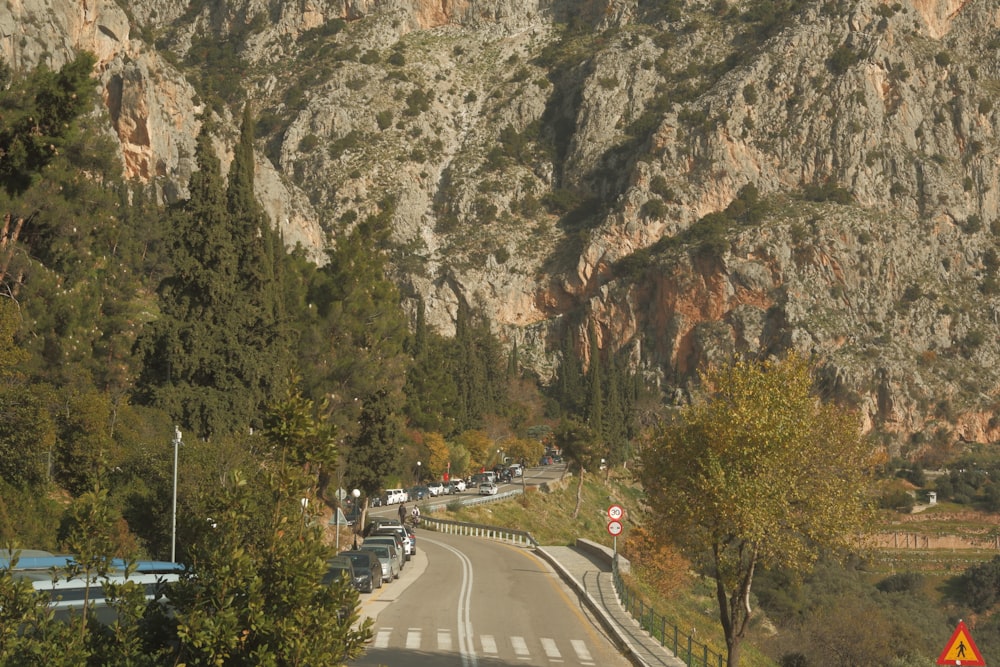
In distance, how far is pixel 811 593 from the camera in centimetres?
6247

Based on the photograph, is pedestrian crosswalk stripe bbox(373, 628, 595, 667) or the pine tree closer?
pedestrian crosswalk stripe bbox(373, 628, 595, 667)

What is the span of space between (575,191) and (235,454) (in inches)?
5019

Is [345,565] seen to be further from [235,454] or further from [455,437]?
[455,437]

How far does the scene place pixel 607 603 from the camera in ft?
98.1

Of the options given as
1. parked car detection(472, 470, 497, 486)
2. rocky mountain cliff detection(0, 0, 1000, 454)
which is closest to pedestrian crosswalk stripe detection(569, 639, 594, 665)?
parked car detection(472, 470, 497, 486)

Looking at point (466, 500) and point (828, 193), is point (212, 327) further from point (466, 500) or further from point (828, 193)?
point (828, 193)

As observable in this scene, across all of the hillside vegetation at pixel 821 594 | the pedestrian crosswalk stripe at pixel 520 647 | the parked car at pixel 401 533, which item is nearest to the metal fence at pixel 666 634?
the hillside vegetation at pixel 821 594

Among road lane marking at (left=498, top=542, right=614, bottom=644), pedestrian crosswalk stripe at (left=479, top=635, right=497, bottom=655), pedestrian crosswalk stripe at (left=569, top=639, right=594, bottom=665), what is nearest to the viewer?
pedestrian crosswalk stripe at (left=569, top=639, right=594, bottom=665)

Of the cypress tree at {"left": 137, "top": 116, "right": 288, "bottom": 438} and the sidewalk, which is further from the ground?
the cypress tree at {"left": 137, "top": 116, "right": 288, "bottom": 438}

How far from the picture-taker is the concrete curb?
2243 cm


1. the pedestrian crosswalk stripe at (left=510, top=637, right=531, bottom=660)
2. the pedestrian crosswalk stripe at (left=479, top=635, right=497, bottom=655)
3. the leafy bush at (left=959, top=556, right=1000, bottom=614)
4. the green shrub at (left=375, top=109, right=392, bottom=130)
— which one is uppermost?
the green shrub at (left=375, top=109, right=392, bottom=130)

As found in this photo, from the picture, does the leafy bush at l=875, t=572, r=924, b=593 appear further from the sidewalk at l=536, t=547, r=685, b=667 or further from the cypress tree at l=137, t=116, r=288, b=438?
the cypress tree at l=137, t=116, r=288, b=438

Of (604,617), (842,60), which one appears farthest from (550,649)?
(842,60)

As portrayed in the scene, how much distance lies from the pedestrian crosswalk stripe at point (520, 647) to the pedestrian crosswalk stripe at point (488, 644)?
1.38 ft
